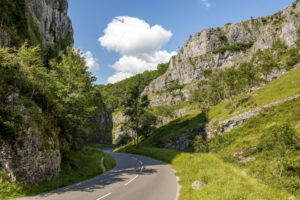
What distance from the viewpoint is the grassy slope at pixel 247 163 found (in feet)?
31.2

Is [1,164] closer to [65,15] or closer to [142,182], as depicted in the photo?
[142,182]

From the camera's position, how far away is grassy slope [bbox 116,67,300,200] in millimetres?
9523

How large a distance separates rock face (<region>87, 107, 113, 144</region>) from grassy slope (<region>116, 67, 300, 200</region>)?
4183cm

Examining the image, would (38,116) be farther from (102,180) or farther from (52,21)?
(52,21)

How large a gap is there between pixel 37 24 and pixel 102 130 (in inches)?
2305

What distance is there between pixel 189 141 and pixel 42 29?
53.6 meters

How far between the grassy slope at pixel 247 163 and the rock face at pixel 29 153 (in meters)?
10.5

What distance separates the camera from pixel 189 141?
54969mm

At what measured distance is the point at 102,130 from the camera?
90625 millimetres

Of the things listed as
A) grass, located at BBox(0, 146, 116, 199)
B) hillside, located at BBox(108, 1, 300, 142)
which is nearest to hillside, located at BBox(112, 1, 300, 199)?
hillside, located at BBox(108, 1, 300, 142)

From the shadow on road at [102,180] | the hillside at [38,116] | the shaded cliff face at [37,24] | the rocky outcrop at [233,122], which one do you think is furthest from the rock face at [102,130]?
the shadow on road at [102,180]

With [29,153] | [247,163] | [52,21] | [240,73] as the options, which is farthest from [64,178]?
[240,73]

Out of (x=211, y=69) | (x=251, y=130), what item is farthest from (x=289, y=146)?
(x=211, y=69)

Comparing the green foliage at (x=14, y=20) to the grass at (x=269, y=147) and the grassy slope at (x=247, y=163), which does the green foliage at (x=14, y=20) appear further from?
the grass at (x=269, y=147)
